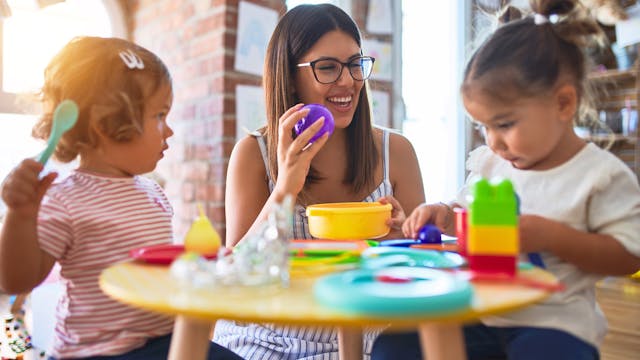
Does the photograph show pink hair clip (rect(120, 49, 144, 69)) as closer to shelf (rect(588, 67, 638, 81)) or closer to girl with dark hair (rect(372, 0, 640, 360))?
girl with dark hair (rect(372, 0, 640, 360))

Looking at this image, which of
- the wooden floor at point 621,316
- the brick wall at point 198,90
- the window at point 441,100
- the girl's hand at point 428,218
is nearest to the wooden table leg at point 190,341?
the girl's hand at point 428,218

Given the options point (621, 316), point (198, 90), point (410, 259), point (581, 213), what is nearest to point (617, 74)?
point (621, 316)

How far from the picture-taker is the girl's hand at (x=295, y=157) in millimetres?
1019

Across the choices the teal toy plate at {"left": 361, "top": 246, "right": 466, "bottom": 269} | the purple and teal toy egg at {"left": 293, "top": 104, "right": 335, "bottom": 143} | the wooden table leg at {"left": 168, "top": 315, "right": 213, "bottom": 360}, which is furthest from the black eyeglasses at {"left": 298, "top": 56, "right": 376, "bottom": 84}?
the wooden table leg at {"left": 168, "top": 315, "right": 213, "bottom": 360}

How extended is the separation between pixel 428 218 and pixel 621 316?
1946mm

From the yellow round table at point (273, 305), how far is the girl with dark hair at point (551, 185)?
0.51 feet

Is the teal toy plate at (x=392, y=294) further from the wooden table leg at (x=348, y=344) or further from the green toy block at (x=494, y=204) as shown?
the wooden table leg at (x=348, y=344)

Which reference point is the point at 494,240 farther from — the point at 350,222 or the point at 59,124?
the point at 59,124

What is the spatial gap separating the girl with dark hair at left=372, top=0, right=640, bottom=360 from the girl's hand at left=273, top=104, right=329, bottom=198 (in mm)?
253

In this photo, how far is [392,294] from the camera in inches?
18.1

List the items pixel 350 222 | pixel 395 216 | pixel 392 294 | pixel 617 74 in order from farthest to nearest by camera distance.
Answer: pixel 617 74, pixel 395 216, pixel 350 222, pixel 392 294

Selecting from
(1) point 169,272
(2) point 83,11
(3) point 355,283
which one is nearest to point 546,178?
(3) point 355,283

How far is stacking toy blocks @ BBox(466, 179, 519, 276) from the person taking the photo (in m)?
0.57

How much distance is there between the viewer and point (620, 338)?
80.0 inches
